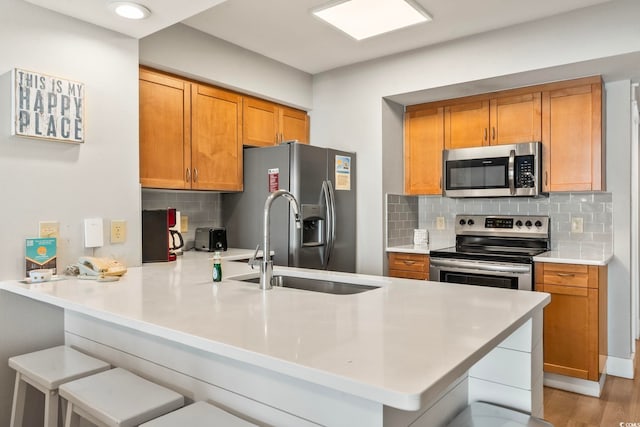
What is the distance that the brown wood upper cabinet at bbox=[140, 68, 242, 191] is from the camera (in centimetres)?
295

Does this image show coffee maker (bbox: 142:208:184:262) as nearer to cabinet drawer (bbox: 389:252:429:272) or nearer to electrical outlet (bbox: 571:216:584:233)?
cabinet drawer (bbox: 389:252:429:272)

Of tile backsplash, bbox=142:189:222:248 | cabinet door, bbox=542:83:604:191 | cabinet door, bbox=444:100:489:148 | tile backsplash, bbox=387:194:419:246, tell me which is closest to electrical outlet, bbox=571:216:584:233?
cabinet door, bbox=542:83:604:191

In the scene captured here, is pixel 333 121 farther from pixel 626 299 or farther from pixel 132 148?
pixel 626 299

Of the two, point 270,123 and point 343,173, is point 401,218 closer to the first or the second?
point 343,173

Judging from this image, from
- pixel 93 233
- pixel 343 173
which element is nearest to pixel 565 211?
pixel 343 173

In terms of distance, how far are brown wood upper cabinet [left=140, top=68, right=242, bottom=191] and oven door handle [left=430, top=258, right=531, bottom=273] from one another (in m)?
1.71

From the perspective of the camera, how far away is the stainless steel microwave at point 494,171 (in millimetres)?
3387

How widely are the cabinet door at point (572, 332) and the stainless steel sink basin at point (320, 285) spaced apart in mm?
1719

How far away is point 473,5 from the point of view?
2809 millimetres

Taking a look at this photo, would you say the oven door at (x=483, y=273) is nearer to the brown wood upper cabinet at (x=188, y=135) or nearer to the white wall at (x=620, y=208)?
the white wall at (x=620, y=208)

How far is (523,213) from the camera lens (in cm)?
373

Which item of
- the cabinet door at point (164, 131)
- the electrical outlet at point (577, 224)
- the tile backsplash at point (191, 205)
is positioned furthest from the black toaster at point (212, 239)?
the electrical outlet at point (577, 224)

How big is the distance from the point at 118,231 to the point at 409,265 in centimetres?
231

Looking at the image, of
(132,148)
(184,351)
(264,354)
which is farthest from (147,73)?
(264,354)
